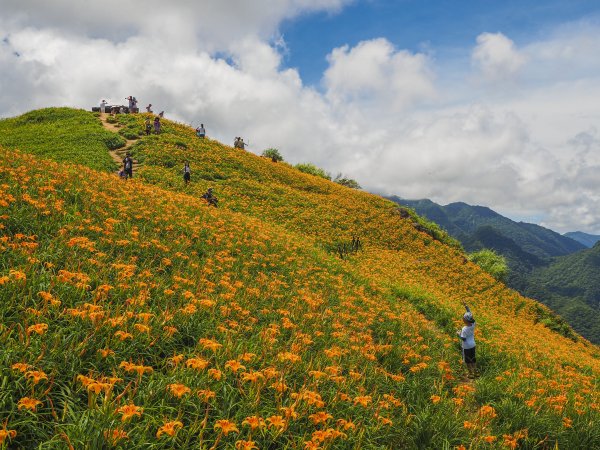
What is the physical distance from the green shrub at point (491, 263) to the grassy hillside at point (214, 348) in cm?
2122

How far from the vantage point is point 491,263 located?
3703 centimetres

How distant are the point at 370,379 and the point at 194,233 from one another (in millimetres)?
7249

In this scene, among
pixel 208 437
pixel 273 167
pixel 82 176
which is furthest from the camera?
pixel 273 167

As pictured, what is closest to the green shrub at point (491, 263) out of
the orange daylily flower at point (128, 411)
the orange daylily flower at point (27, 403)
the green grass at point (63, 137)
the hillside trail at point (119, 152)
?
the hillside trail at point (119, 152)

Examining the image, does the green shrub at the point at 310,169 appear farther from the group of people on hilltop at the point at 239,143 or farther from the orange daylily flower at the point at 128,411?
the orange daylily flower at the point at 128,411

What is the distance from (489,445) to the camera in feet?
17.1

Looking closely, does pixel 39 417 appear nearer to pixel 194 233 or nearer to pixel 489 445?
pixel 489 445

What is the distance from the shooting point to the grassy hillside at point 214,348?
3.82 m

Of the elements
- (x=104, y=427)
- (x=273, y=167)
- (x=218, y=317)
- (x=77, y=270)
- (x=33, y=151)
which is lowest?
(x=104, y=427)

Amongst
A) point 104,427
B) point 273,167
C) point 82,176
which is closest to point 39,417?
point 104,427

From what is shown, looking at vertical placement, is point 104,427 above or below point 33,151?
below

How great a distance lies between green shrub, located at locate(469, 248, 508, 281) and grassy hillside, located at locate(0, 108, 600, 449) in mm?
21216

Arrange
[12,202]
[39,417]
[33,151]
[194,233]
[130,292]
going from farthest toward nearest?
[33,151], [194,233], [12,202], [130,292], [39,417]

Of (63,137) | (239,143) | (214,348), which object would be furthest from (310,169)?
(214,348)
